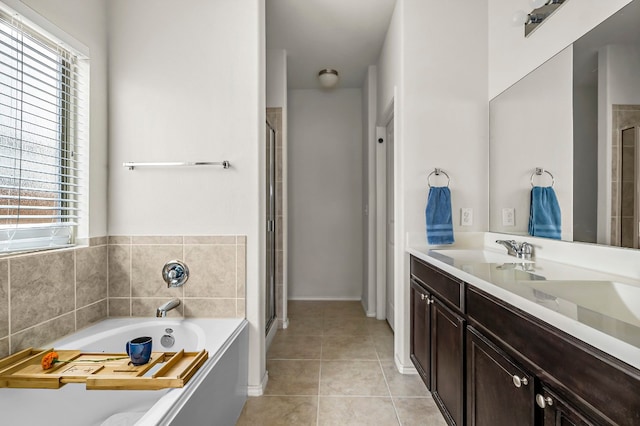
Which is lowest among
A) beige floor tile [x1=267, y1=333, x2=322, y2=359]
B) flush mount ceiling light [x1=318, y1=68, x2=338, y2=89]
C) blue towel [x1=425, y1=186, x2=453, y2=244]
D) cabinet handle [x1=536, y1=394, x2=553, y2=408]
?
beige floor tile [x1=267, y1=333, x2=322, y2=359]

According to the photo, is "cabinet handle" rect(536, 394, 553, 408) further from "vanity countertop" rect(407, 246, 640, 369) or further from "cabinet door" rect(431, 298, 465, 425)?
"cabinet door" rect(431, 298, 465, 425)

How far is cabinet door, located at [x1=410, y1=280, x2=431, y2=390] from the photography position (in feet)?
6.35

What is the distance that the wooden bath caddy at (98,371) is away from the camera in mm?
1316

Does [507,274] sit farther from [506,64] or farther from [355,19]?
[355,19]

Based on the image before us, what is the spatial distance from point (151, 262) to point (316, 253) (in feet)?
8.09

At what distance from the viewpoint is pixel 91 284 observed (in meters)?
2.02

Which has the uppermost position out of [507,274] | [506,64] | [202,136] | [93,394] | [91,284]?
[506,64]

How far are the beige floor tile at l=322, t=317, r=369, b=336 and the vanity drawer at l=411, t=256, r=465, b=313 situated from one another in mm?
1251

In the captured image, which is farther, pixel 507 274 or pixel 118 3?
pixel 118 3

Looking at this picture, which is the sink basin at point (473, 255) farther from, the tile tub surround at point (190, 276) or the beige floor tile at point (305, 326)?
the beige floor tile at point (305, 326)

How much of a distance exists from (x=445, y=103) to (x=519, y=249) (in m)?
1.07

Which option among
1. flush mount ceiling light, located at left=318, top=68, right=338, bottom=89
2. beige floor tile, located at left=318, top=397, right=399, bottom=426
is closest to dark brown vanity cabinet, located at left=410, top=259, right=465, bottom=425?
beige floor tile, located at left=318, top=397, right=399, bottom=426

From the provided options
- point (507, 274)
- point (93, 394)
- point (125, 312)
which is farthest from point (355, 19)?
point (93, 394)

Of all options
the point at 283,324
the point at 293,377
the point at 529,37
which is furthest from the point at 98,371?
the point at 529,37
